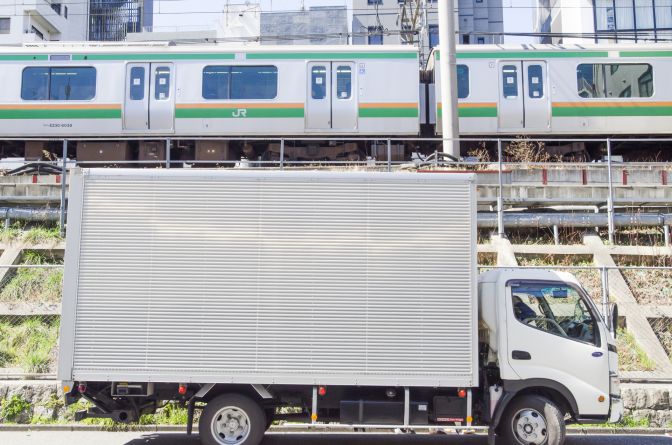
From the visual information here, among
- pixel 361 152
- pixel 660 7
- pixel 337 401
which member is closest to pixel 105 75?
pixel 361 152

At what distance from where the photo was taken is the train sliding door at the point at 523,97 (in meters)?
17.7

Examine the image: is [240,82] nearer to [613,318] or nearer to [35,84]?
[35,84]

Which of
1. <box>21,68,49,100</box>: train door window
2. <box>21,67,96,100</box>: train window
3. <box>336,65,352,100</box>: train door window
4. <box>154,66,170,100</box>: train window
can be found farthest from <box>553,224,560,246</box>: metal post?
<box>21,68,49,100</box>: train door window

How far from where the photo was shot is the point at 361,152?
1862 centimetres

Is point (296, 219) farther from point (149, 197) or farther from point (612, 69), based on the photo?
point (612, 69)

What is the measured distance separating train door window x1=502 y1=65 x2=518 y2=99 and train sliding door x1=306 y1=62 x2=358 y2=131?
3902mm

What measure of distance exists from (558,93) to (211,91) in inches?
352

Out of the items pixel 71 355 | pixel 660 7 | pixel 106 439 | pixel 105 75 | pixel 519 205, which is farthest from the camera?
pixel 660 7

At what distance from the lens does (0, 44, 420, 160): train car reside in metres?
17.6

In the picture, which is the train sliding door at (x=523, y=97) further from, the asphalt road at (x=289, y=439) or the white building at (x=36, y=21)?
the white building at (x=36, y=21)

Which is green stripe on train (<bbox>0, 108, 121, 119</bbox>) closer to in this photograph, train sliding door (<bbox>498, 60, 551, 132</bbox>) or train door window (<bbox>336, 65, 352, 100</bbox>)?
train door window (<bbox>336, 65, 352, 100</bbox>)

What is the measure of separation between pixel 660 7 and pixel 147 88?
28.8 meters

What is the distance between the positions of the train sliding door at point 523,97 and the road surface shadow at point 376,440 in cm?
1002

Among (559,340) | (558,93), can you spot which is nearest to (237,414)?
(559,340)
